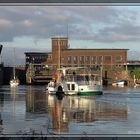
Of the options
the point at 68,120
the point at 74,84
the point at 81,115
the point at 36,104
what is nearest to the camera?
the point at 68,120

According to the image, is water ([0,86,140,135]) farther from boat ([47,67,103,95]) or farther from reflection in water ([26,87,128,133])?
boat ([47,67,103,95])

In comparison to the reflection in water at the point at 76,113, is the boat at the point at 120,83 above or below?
Result: above

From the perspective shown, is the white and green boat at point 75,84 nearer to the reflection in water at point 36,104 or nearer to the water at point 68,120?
the reflection in water at point 36,104

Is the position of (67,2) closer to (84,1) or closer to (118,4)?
(84,1)

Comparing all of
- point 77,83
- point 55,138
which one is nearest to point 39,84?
point 77,83

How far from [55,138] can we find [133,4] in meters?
1.14

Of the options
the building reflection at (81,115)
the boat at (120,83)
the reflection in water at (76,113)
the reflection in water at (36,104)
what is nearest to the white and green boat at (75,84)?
the reflection in water at (36,104)

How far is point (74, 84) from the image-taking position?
2638 cm

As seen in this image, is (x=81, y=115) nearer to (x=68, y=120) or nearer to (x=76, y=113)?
(x=76, y=113)

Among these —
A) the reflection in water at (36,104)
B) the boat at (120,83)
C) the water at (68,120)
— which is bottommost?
the reflection in water at (36,104)

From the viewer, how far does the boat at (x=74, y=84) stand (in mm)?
26141

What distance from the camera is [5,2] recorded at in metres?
3.05

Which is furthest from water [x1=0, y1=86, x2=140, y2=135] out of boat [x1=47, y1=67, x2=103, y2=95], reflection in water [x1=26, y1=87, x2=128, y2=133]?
boat [x1=47, y1=67, x2=103, y2=95]

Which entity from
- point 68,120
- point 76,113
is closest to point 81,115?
point 76,113
